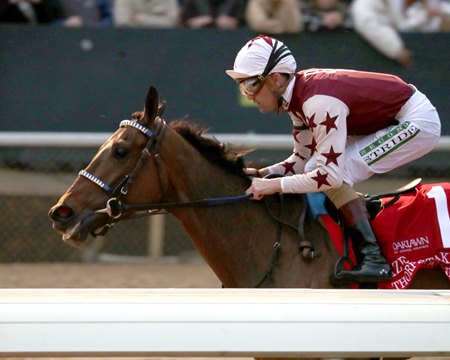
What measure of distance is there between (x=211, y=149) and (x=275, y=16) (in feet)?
13.0

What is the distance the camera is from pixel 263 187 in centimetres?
399

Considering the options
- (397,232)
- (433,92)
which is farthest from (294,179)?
(433,92)

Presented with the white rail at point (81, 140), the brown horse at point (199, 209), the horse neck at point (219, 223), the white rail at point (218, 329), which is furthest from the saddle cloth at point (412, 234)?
the white rail at point (81, 140)

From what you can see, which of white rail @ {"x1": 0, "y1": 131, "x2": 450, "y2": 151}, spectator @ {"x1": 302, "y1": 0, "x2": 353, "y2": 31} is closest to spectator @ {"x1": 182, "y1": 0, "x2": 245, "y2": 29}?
spectator @ {"x1": 302, "y1": 0, "x2": 353, "y2": 31}

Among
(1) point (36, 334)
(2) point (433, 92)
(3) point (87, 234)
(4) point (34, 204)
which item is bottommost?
(4) point (34, 204)

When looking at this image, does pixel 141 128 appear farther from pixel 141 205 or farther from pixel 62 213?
pixel 62 213

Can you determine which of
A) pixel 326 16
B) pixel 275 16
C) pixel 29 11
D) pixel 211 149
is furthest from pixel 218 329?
pixel 29 11

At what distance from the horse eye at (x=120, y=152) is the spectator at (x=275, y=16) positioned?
417cm

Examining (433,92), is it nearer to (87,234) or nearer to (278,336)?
(87,234)

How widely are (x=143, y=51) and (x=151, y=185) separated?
4246 millimetres

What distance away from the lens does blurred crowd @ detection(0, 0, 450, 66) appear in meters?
8.02

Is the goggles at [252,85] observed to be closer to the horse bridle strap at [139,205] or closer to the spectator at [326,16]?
the horse bridle strap at [139,205]

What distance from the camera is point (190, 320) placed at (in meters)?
2.52

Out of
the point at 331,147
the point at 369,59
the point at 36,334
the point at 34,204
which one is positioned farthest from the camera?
the point at 369,59
